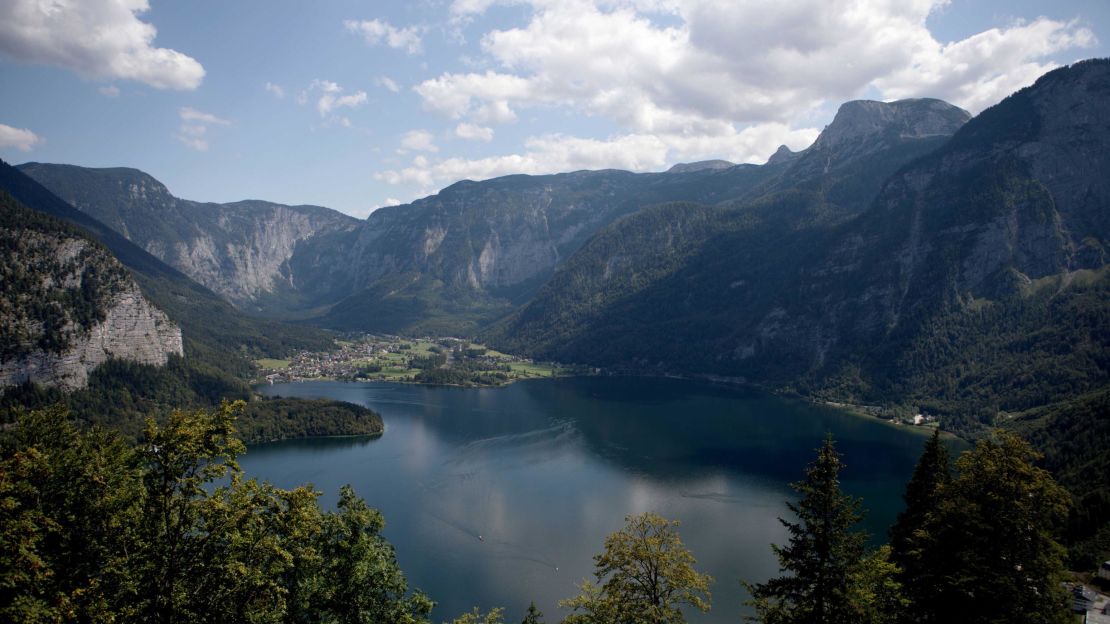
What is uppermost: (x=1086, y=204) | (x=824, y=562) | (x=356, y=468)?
(x=1086, y=204)

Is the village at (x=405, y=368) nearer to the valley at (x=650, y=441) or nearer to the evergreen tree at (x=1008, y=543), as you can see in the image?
the valley at (x=650, y=441)

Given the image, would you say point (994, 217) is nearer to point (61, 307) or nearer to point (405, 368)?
point (405, 368)

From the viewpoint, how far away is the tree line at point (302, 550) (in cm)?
1198

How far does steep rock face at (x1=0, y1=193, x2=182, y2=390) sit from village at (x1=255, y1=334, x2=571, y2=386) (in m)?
47.0

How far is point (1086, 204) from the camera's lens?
132375 millimetres

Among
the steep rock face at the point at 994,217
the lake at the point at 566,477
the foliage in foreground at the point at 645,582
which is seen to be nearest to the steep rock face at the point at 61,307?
the lake at the point at 566,477

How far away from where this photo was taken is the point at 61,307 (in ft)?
308

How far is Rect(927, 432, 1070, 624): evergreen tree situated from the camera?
52.2ft

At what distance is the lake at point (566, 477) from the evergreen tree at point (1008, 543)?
98.3 feet

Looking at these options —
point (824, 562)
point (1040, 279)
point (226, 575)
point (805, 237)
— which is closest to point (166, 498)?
point (226, 575)

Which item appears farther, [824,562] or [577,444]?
[577,444]

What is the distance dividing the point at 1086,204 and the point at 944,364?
165ft

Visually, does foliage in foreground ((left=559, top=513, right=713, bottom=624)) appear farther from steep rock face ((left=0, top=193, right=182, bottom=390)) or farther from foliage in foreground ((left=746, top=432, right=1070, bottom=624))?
steep rock face ((left=0, top=193, right=182, bottom=390))

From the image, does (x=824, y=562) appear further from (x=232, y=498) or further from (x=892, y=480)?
(x=892, y=480)
